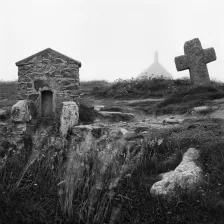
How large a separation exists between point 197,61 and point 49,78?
6660 millimetres

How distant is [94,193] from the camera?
4055mm

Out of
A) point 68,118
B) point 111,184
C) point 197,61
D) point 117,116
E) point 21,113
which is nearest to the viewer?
point 111,184

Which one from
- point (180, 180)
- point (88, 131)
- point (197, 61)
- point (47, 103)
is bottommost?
point (180, 180)

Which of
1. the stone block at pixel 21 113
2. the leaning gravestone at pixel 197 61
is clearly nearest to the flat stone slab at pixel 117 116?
the stone block at pixel 21 113

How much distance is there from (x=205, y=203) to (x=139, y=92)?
411 inches

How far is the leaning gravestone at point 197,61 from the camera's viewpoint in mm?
12680

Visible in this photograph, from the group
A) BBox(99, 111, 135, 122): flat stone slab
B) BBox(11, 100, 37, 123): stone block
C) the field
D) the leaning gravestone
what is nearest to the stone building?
BBox(11, 100, 37, 123): stone block

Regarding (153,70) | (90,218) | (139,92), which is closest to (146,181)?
(90,218)

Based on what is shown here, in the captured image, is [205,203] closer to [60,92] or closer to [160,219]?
[160,219]

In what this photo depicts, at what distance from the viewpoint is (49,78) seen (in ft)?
30.6

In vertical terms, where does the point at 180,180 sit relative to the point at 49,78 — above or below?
below

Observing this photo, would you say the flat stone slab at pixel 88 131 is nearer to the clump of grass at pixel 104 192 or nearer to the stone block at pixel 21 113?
the stone block at pixel 21 113

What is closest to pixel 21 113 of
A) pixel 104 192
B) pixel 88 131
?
pixel 88 131

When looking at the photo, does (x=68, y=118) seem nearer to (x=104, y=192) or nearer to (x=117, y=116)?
(x=117, y=116)
